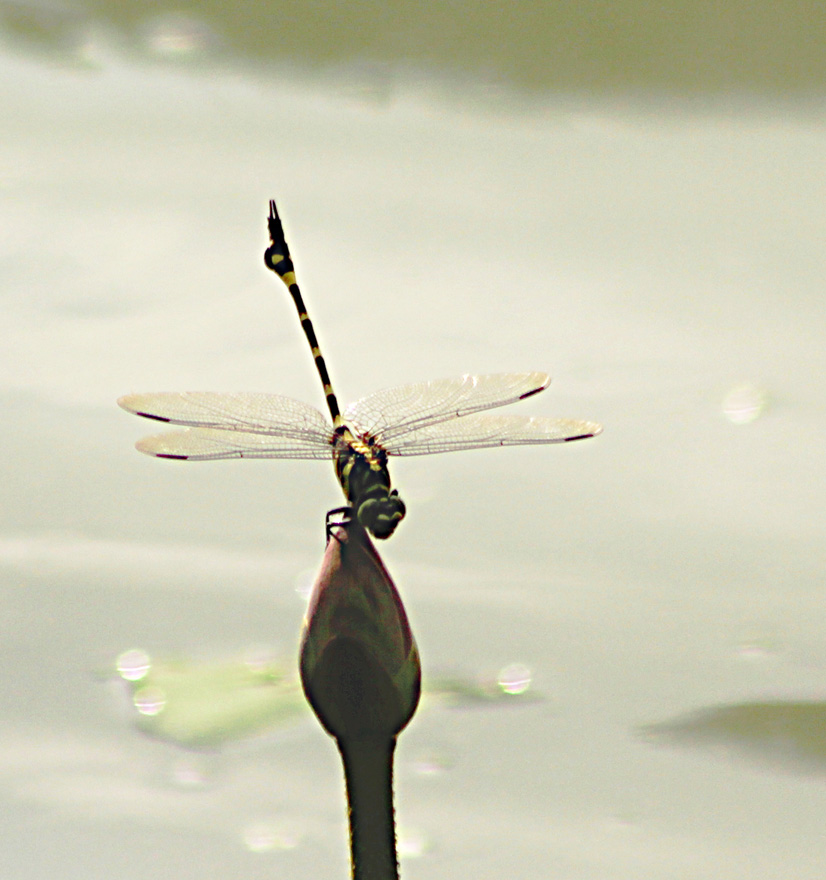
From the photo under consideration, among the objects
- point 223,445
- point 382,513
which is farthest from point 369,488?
point 223,445

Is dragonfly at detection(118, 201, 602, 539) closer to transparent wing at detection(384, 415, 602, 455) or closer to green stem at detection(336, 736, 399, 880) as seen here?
transparent wing at detection(384, 415, 602, 455)

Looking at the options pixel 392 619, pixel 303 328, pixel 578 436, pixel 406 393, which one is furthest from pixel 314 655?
pixel 303 328

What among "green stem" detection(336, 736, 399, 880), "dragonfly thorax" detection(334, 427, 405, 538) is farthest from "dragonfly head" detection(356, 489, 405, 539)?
"green stem" detection(336, 736, 399, 880)

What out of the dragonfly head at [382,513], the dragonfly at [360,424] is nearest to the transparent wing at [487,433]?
the dragonfly at [360,424]

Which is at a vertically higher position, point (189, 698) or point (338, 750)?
point (189, 698)

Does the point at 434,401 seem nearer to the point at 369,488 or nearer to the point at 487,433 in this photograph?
the point at 487,433

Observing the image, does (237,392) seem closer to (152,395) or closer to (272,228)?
(152,395)
